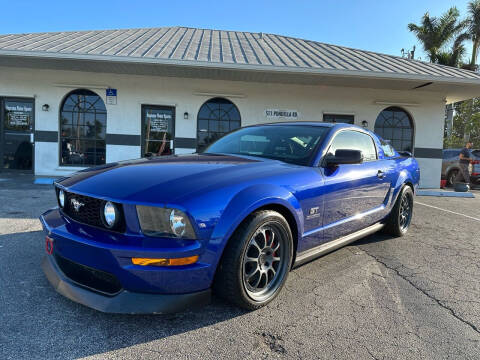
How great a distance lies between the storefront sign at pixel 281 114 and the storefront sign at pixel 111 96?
180 inches

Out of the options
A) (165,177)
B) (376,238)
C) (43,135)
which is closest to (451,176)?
(376,238)

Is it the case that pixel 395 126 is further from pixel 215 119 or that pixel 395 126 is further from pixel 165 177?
pixel 165 177

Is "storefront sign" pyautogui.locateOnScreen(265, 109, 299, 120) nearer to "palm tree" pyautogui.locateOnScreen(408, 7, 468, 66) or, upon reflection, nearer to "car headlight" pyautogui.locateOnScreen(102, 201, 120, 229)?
"car headlight" pyautogui.locateOnScreen(102, 201, 120, 229)

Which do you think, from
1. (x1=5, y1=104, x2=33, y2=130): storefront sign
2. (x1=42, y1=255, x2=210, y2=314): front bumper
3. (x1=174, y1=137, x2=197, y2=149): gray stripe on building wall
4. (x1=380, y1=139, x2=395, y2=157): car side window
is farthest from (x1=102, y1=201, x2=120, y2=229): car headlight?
(x1=5, y1=104, x2=33, y2=130): storefront sign

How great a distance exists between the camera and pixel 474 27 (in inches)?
1060

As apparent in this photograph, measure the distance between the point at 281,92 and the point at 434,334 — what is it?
8.69m

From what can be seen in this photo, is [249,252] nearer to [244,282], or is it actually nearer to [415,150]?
[244,282]

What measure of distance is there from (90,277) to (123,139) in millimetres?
8177

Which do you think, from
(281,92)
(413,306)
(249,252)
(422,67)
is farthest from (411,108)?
(249,252)

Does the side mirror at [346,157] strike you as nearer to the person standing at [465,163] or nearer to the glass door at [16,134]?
the glass door at [16,134]

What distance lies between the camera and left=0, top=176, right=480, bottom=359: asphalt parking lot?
1831 mm

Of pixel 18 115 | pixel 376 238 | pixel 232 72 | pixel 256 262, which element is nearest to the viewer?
pixel 256 262

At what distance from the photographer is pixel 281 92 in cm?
993

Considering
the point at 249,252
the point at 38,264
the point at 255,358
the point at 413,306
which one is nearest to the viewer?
the point at 255,358
